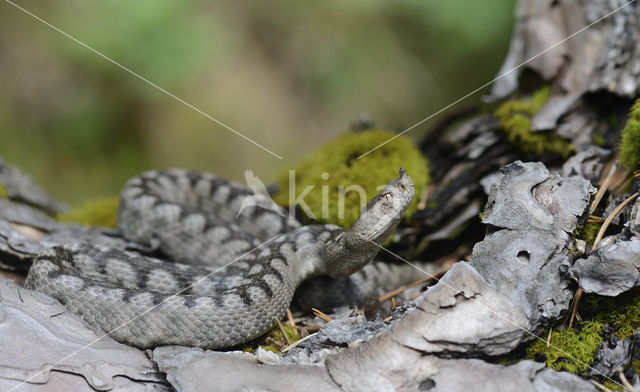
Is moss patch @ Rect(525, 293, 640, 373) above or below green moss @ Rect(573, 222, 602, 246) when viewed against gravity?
below

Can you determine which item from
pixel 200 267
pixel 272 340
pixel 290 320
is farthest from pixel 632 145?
pixel 200 267

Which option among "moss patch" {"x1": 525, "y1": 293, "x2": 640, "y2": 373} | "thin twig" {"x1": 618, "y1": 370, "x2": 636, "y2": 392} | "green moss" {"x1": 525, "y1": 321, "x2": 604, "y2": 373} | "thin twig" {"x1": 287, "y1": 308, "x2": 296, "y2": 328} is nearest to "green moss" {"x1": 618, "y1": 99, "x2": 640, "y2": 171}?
"moss patch" {"x1": 525, "y1": 293, "x2": 640, "y2": 373}

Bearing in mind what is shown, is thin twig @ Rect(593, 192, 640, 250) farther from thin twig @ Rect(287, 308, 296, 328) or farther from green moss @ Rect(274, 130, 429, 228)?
thin twig @ Rect(287, 308, 296, 328)

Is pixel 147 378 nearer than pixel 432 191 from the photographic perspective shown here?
Yes

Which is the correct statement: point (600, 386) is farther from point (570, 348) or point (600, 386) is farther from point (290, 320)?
point (290, 320)

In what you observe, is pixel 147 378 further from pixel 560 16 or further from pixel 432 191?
pixel 560 16

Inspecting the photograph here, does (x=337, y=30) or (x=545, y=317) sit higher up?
(x=337, y=30)

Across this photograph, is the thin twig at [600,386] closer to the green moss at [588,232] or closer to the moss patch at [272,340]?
the green moss at [588,232]

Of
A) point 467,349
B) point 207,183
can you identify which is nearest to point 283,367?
point 467,349

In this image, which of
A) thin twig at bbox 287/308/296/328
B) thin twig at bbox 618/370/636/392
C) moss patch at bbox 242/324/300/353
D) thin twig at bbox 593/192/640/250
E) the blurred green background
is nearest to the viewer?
thin twig at bbox 618/370/636/392
